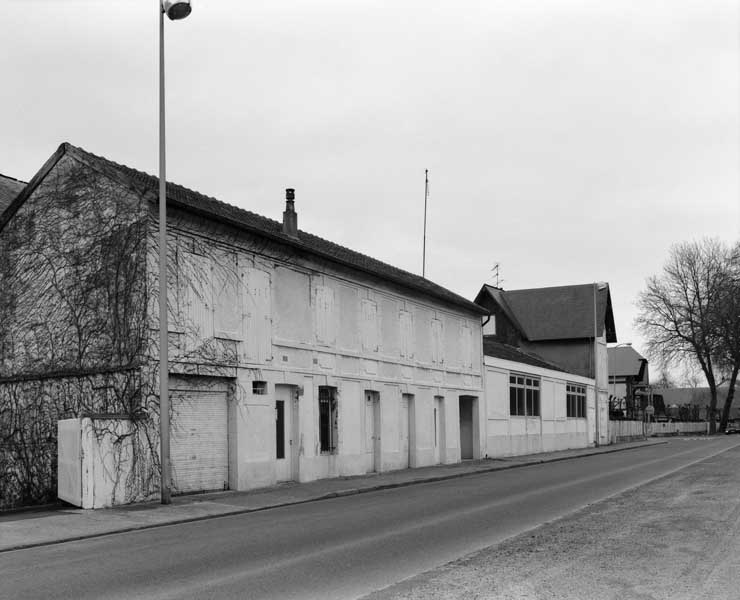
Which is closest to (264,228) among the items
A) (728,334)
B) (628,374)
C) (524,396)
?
(524,396)

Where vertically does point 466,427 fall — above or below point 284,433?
below

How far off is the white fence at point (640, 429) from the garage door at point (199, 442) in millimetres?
42588

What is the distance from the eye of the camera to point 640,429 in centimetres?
7006

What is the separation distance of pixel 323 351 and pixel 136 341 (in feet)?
25.1

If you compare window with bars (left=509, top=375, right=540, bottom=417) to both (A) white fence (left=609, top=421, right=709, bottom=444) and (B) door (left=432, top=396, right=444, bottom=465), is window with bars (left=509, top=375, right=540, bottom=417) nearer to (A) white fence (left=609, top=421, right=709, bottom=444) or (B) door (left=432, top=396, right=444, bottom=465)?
(B) door (left=432, top=396, right=444, bottom=465)

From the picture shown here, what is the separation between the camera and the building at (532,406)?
129 ft

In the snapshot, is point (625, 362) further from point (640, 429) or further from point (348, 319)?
point (348, 319)

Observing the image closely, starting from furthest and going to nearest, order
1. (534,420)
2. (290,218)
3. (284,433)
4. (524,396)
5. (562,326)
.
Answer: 1. (562,326)
2. (534,420)
3. (524,396)
4. (290,218)
5. (284,433)

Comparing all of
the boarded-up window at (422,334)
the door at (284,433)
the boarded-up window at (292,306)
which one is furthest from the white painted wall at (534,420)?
the door at (284,433)

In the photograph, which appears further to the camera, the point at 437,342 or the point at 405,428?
the point at 437,342

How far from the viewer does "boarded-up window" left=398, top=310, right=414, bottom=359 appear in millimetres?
31094

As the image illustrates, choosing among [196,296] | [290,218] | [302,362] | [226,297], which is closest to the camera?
[196,296]

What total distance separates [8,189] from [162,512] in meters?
16.6

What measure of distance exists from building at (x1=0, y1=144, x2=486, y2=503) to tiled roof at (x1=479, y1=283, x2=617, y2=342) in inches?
1355
